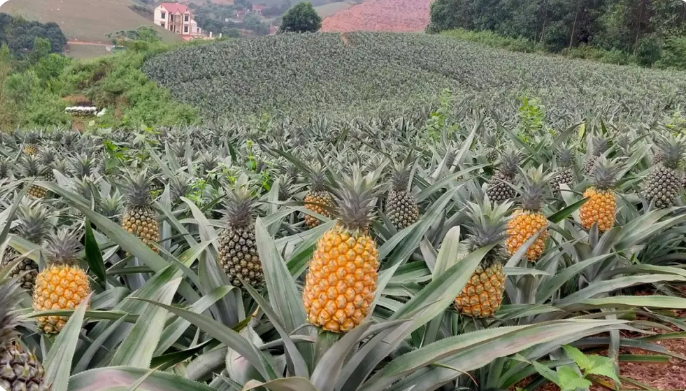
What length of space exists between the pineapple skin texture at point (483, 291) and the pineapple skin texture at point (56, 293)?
1330mm

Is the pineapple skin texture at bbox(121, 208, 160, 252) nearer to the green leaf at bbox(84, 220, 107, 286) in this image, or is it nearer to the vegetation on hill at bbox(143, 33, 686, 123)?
the green leaf at bbox(84, 220, 107, 286)

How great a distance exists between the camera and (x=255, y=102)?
29.5 meters

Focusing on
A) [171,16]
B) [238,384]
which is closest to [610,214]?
[238,384]

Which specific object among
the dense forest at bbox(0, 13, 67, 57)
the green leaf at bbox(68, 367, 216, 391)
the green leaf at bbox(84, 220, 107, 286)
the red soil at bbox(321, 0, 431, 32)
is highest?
the red soil at bbox(321, 0, 431, 32)

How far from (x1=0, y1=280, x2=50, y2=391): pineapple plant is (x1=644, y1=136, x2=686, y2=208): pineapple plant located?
10.7ft

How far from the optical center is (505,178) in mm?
3025

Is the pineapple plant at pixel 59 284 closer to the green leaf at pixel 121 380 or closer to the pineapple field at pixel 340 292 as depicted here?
the pineapple field at pixel 340 292

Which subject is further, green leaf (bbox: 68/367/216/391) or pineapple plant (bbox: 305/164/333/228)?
pineapple plant (bbox: 305/164/333/228)

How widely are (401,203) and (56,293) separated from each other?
1616mm

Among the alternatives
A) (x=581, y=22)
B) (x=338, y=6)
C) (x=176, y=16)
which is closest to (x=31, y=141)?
(x=176, y=16)

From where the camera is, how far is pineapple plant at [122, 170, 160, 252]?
227cm

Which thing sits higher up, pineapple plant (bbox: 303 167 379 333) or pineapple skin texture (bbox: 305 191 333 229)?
pineapple plant (bbox: 303 167 379 333)

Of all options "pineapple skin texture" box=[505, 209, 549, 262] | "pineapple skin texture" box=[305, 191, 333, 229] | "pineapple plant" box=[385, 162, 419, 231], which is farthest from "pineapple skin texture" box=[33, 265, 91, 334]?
"pineapple skin texture" box=[505, 209, 549, 262]

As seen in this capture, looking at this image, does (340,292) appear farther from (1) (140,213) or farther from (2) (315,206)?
(2) (315,206)
